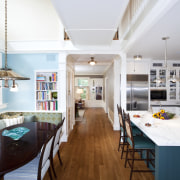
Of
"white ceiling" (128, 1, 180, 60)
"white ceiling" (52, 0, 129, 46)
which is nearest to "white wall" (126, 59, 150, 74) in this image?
"white ceiling" (128, 1, 180, 60)

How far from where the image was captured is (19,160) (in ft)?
4.54

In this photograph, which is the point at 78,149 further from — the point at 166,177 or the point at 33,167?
the point at 166,177

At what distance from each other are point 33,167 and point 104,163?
1.48 meters

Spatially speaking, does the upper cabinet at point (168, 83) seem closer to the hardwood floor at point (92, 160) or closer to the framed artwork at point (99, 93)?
the hardwood floor at point (92, 160)

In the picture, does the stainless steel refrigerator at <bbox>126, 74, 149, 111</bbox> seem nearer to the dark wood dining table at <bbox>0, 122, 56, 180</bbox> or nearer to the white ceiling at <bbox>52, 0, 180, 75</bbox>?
the white ceiling at <bbox>52, 0, 180, 75</bbox>

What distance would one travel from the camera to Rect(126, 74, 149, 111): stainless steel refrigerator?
14.3 feet

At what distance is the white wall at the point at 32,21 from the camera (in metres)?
2.66

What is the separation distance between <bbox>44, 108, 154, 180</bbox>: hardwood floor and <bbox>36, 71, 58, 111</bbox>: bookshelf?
1.13 metres

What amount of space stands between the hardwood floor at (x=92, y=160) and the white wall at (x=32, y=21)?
118 inches

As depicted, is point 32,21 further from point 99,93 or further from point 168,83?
point 99,93

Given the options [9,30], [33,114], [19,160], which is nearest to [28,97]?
[33,114]

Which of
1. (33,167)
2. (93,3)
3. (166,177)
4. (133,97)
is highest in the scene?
(93,3)

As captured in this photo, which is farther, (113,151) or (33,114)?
(33,114)

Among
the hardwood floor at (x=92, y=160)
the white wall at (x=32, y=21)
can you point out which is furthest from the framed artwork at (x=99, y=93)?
the white wall at (x=32, y=21)
